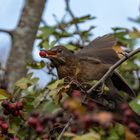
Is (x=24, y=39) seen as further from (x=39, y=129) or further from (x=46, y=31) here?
(x=39, y=129)

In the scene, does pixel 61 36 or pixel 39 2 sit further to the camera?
pixel 39 2

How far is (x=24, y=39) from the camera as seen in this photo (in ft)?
16.8

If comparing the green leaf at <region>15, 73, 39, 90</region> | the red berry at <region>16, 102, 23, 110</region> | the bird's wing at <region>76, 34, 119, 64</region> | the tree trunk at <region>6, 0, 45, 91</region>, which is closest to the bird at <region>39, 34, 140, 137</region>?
the bird's wing at <region>76, 34, 119, 64</region>

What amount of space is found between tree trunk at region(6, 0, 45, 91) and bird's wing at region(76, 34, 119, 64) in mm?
961

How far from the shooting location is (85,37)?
15.8 feet

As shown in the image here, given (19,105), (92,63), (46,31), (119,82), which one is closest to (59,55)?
(92,63)

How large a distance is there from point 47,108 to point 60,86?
0.72 m

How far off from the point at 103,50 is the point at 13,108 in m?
1.14

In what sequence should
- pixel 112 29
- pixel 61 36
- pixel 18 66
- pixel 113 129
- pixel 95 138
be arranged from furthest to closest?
pixel 18 66
pixel 61 36
pixel 112 29
pixel 113 129
pixel 95 138

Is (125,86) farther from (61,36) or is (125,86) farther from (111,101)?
(61,36)

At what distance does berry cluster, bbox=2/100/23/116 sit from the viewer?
311 centimetres

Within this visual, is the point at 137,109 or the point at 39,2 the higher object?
the point at 39,2

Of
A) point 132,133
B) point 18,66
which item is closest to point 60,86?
point 132,133

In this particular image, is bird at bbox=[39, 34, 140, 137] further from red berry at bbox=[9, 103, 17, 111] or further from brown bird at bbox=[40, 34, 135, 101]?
red berry at bbox=[9, 103, 17, 111]
